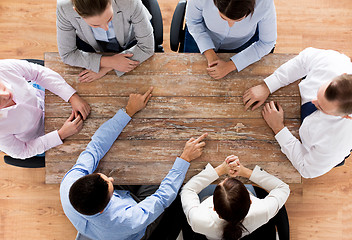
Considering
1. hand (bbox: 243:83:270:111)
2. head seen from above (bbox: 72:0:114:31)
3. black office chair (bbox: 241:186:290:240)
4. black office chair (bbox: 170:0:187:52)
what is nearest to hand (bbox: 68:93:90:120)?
head seen from above (bbox: 72:0:114:31)

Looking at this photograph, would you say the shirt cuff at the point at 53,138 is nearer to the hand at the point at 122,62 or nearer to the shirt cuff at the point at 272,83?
the hand at the point at 122,62

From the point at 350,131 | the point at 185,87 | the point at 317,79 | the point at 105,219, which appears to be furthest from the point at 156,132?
the point at 350,131

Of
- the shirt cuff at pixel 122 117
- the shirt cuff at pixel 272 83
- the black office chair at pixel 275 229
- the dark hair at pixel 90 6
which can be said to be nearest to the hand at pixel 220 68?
the shirt cuff at pixel 272 83

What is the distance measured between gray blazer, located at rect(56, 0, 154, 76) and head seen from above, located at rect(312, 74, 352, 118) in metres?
0.98

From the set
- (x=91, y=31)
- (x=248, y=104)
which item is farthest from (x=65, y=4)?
(x=248, y=104)

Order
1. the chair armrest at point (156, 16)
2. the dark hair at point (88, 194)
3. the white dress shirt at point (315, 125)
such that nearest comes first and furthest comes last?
the dark hair at point (88, 194), the white dress shirt at point (315, 125), the chair armrest at point (156, 16)

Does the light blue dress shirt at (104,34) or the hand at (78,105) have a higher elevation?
the light blue dress shirt at (104,34)

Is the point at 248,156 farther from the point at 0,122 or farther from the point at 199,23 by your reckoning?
the point at 0,122

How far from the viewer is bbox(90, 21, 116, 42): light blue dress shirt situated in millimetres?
1643

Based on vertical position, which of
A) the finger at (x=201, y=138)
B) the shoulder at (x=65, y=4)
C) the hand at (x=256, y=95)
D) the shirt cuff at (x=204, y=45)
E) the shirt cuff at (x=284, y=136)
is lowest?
the finger at (x=201, y=138)

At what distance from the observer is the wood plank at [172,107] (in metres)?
1.65

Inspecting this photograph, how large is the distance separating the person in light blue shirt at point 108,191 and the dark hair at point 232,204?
237 millimetres

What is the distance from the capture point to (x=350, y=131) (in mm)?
1479

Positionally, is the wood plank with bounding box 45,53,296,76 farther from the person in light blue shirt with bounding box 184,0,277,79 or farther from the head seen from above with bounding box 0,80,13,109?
the head seen from above with bounding box 0,80,13,109
